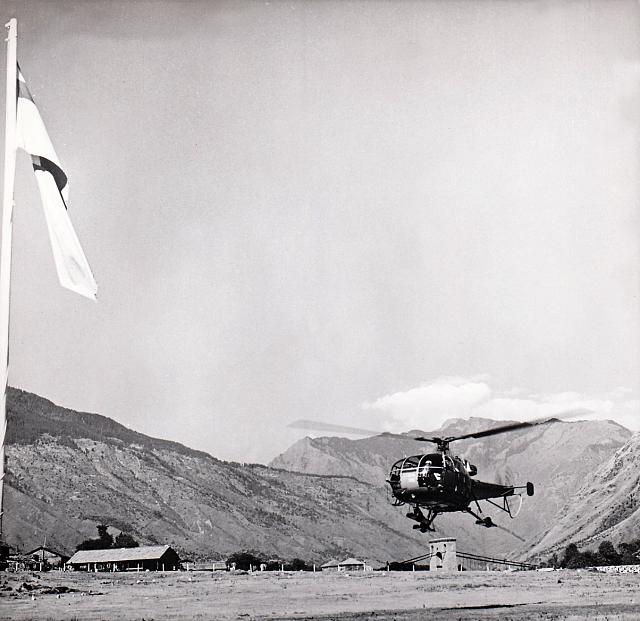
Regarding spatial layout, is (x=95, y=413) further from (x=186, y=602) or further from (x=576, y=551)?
(x=576, y=551)

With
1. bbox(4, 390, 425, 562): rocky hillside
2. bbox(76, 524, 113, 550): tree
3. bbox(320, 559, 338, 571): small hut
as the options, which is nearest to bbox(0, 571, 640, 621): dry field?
bbox(76, 524, 113, 550): tree

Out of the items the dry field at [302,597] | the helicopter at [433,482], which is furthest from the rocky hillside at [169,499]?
the helicopter at [433,482]

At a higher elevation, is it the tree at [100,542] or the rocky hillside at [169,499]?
the rocky hillside at [169,499]

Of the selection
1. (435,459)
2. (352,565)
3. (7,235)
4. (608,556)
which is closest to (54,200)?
(7,235)

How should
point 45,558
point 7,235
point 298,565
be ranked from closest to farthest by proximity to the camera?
point 7,235
point 45,558
point 298,565

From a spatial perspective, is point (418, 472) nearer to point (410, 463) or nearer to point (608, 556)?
point (410, 463)

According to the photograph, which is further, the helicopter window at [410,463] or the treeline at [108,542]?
the treeline at [108,542]

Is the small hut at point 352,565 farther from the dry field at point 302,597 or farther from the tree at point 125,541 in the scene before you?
the tree at point 125,541
